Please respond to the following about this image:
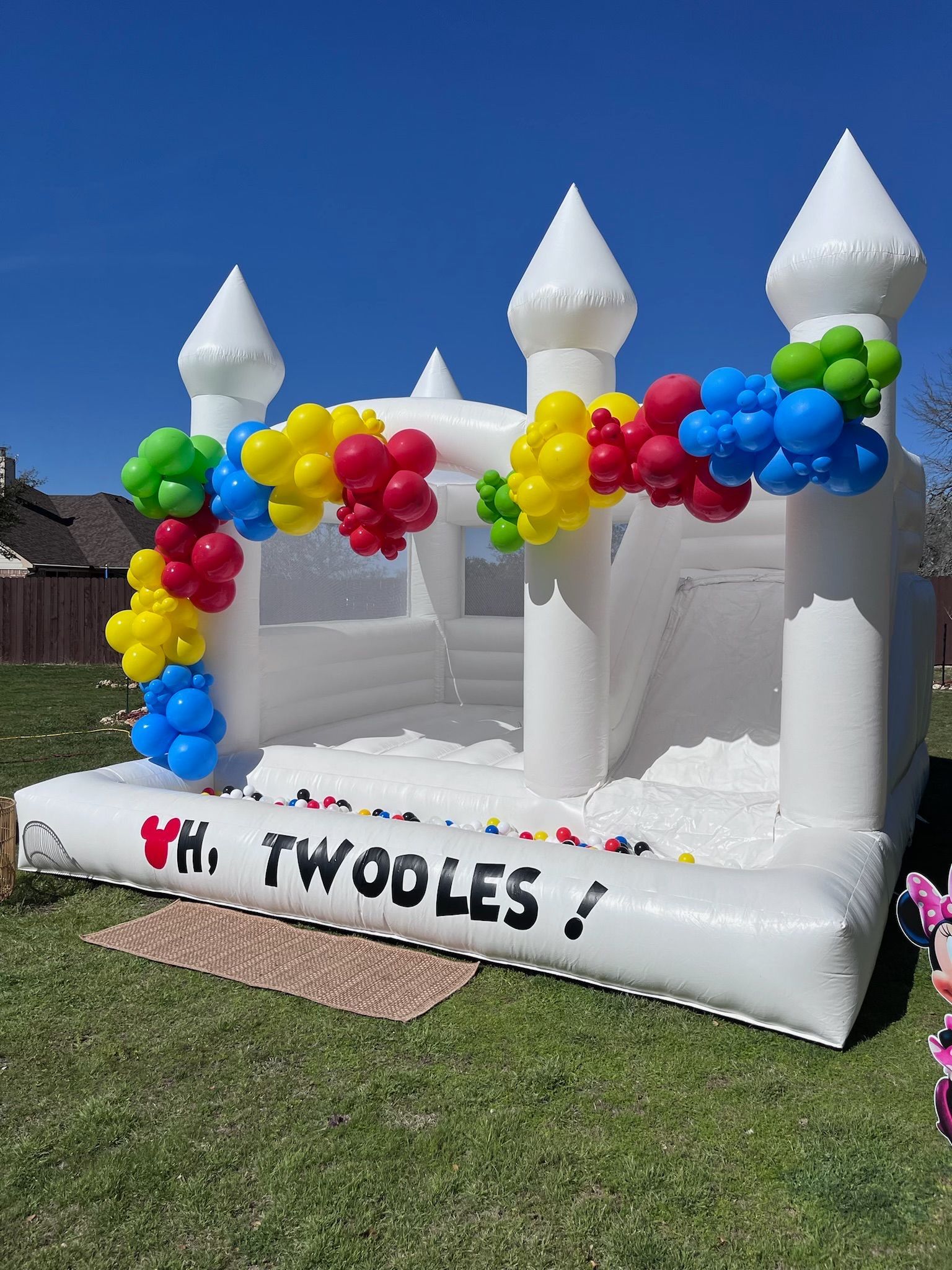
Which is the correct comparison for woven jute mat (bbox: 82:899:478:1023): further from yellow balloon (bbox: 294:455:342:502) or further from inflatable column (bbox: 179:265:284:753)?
yellow balloon (bbox: 294:455:342:502)

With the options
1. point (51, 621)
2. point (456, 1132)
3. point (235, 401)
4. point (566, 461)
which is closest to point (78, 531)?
point (51, 621)

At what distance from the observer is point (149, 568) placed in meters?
4.82

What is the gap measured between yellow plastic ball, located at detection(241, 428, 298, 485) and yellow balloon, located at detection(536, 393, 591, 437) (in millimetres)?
1198

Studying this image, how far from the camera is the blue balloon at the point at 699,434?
3.51 meters

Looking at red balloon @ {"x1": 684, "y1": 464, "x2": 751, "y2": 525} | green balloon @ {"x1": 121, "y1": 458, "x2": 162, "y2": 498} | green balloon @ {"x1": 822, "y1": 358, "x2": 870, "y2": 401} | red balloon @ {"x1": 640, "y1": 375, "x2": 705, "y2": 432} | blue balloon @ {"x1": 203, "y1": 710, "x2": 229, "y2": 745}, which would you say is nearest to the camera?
green balloon @ {"x1": 822, "y1": 358, "x2": 870, "y2": 401}

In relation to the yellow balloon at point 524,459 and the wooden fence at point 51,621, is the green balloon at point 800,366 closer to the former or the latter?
the yellow balloon at point 524,459

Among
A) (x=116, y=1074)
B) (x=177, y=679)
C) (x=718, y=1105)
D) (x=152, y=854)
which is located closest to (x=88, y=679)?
(x=177, y=679)

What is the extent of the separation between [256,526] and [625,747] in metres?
2.18

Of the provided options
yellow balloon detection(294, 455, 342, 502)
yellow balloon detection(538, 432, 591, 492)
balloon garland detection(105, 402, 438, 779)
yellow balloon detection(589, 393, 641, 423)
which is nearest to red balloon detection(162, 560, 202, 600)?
balloon garland detection(105, 402, 438, 779)

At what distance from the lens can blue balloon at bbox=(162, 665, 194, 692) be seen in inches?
193

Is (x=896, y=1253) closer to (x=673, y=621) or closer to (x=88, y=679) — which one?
(x=673, y=621)

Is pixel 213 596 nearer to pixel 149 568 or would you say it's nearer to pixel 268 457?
pixel 149 568

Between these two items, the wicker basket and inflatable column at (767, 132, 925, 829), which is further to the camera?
the wicker basket

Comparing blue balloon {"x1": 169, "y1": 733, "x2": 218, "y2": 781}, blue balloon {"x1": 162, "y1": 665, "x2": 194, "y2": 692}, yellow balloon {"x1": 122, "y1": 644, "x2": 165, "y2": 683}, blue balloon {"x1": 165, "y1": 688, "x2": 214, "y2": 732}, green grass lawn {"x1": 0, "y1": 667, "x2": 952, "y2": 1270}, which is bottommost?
green grass lawn {"x1": 0, "y1": 667, "x2": 952, "y2": 1270}
